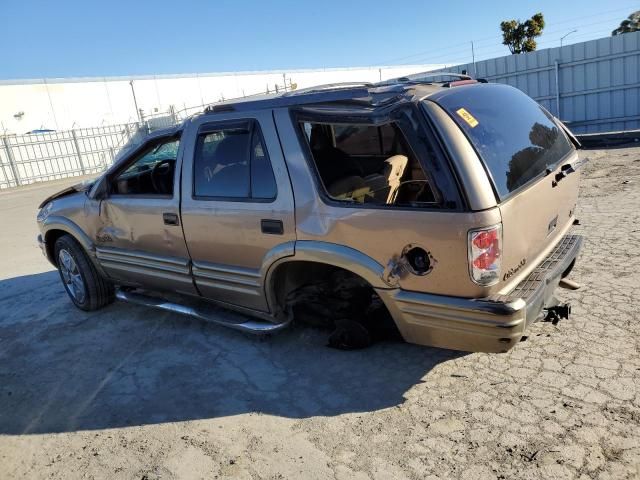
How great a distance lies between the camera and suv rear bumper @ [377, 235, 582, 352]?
2.69 m

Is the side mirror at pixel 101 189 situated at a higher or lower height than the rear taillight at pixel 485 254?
higher

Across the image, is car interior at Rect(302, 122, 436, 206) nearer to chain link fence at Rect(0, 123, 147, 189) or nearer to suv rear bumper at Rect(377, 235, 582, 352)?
suv rear bumper at Rect(377, 235, 582, 352)

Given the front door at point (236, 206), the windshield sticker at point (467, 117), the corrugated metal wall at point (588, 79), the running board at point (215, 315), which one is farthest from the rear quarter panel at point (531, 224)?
the corrugated metal wall at point (588, 79)

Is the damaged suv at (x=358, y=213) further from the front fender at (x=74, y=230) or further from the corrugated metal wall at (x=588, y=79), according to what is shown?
the corrugated metal wall at (x=588, y=79)

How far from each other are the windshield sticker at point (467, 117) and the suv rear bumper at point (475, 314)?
38.6 inches

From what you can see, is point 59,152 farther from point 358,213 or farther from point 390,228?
point 390,228

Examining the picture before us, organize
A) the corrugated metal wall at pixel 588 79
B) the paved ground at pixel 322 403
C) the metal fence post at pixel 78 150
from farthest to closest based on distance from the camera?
the metal fence post at pixel 78 150 < the corrugated metal wall at pixel 588 79 < the paved ground at pixel 322 403

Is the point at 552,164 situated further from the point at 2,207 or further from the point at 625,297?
the point at 2,207

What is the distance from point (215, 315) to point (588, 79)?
13.7 metres

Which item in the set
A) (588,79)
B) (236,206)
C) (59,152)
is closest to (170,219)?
(236,206)

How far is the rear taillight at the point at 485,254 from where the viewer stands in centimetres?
264

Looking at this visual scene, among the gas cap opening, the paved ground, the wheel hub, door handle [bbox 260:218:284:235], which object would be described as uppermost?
door handle [bbox 260:218:284:235]

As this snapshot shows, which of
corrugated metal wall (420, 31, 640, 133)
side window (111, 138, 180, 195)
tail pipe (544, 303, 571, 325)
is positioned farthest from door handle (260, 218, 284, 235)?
corrugated metal wall (420, 31, 640, 133)

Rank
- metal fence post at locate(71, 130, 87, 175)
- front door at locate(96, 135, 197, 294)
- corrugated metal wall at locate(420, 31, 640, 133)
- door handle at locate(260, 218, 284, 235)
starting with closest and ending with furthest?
door handle at locate(260, 218, 284, 235) < front door at locate(96, 135, 197, 294) < corrugated metal wall at locate(420, 31, 640, 133) < metal fence post at locate(71, 130, 87, 175)
